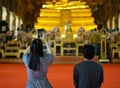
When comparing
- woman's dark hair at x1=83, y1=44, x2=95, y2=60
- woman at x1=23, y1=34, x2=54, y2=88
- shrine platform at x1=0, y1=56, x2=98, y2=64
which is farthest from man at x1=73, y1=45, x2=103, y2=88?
shrine platform at x1=0, y1=56, x2=98, y2=64

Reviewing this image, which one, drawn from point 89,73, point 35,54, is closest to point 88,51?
point 89,73

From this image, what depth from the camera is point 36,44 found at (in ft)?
14.1

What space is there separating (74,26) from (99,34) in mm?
8538

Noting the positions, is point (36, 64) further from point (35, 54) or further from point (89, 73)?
point (89, 73)

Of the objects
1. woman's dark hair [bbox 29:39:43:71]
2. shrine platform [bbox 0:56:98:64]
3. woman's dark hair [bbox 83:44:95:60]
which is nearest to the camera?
woman's dark hair [bbox 83:44:95:60]

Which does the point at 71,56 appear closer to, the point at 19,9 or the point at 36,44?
the point at 36,44

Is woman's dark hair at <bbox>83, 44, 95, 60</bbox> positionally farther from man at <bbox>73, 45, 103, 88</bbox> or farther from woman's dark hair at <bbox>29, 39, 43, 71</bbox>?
woman's dark hair at <bbox>29, 39, 43, 71</bbox>

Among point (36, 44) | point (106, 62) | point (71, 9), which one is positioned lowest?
point (106, 62)

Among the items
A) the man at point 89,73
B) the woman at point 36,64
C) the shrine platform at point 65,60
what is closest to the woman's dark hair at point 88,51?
the man at point 89,73

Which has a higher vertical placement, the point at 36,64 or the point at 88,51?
the point at 88,51

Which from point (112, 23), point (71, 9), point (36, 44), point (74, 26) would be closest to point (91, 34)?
point (74, 26)

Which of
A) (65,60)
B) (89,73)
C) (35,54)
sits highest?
(35,54)

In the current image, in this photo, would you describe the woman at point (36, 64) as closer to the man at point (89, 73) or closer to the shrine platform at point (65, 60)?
the man at point (89, 73)

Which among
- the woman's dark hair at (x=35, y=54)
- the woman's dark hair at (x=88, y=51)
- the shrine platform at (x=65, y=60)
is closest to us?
the woman's dark hair at (x=88, y=51)
